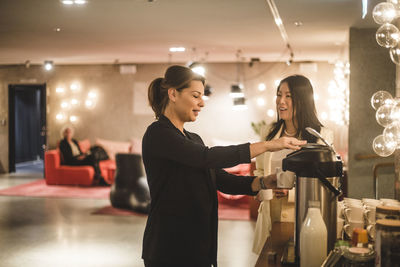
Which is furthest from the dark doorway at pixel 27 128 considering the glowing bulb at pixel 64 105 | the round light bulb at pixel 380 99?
the round light bulb at pixel 380 99

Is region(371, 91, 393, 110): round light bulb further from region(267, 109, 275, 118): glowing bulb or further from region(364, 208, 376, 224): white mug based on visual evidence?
region(267, 109, 275, 118): glowing bulb

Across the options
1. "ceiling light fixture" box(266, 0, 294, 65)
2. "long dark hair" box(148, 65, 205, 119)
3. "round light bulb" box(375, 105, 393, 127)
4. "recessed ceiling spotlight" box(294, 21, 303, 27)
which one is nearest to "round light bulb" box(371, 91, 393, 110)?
"round light bulb" box(375, 105, 393, 127)

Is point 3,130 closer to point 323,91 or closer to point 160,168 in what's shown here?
point 323,91

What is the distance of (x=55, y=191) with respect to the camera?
9172 mm

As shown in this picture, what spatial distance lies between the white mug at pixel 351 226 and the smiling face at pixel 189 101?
2.41 ft

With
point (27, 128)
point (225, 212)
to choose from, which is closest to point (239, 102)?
point (225, 212)

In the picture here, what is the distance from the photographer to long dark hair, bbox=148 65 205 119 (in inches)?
74.1

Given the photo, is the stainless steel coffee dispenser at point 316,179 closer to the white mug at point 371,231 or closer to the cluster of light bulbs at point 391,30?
the white mug at point 371,231

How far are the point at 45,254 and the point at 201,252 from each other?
3.62 m

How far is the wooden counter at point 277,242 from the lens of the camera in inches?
68.4

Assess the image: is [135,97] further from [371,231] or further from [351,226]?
[371,231]

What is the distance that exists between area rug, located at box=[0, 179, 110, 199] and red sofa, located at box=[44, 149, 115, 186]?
0.54 feet

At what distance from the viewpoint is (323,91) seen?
423 inches

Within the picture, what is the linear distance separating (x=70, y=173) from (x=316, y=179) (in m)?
8.77
